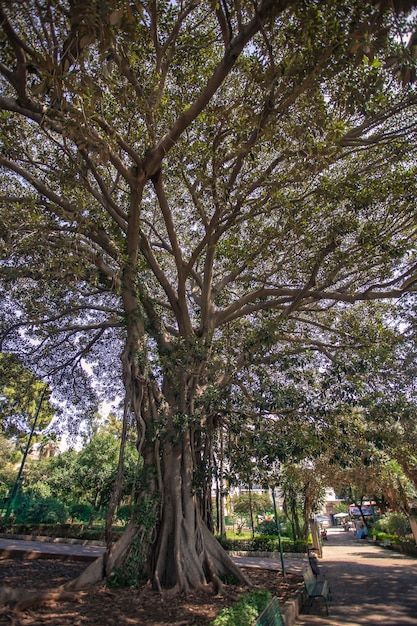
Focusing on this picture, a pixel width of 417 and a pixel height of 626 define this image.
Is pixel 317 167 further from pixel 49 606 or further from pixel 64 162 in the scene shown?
pixel 49 606

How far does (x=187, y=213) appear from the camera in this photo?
941cm

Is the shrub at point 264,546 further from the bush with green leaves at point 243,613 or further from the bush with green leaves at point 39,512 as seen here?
the bush with green leaves at point 243,613

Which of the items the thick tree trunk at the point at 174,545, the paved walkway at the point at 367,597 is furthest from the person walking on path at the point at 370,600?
the thick tree trunk at the point at 174,545

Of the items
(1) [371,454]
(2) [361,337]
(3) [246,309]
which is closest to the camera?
(1) [371,454]

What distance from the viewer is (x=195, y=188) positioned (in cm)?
669

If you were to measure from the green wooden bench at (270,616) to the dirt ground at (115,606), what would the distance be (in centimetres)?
75

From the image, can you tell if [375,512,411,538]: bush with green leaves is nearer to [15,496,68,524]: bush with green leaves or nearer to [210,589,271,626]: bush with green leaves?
[15,496,68,524]: bush with green leaves

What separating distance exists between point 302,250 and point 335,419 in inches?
125

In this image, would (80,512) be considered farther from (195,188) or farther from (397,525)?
(195,188)

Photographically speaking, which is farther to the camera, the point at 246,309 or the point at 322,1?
the point at 246,309

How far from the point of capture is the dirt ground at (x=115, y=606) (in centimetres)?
407

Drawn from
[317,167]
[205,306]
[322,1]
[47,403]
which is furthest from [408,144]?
[47,403]

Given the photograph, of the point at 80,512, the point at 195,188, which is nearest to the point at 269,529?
the point at 80,512

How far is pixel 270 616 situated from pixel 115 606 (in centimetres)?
213
